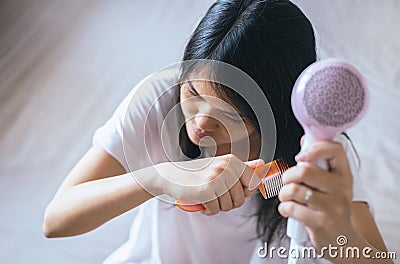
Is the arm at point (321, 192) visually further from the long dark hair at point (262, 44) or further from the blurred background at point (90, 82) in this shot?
the blurred background at point (90, 82)

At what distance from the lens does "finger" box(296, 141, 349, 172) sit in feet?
1.44

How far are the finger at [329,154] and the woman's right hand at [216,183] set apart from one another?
0.11m

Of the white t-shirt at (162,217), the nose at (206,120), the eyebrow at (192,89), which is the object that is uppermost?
the eyebrow at (192,89)

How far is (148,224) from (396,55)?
0.81 meters

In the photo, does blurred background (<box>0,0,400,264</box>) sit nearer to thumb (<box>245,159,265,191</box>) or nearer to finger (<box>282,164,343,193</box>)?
thumb (<box>245,159,265,191</box>)

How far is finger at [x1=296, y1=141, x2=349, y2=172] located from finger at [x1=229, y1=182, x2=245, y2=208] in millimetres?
111

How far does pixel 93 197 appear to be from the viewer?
67cm

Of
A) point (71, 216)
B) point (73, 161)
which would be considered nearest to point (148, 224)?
point (71, 216)

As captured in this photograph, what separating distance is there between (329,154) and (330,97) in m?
0.04

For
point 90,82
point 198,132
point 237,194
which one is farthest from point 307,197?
point 90,82

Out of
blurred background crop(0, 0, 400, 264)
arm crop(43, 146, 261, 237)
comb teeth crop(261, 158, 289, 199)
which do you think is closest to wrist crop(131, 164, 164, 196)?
arm crop(43, 146, 261, 237)

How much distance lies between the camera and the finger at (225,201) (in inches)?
21.5

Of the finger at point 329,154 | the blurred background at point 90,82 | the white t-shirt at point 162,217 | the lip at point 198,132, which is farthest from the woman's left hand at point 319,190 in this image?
the blurred background at point 90,82

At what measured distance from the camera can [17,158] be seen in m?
1.11
